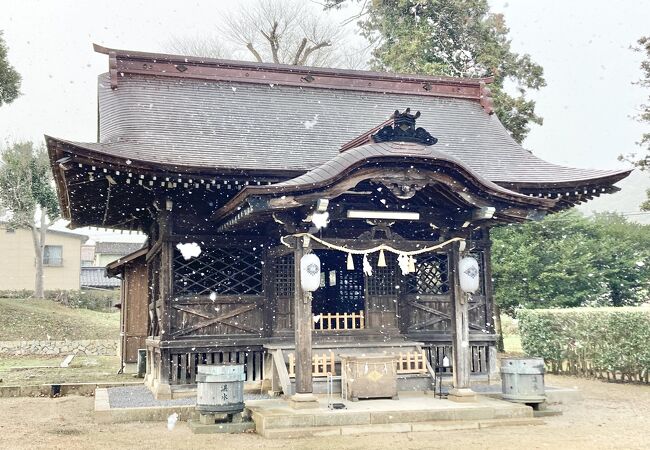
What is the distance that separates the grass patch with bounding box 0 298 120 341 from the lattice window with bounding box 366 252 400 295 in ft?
58.6

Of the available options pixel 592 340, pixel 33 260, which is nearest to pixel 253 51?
pixel 33 260

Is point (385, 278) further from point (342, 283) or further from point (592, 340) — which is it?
point (592, 340)

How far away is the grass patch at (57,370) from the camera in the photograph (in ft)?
49.2

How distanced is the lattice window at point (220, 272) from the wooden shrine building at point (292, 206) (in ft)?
0.12

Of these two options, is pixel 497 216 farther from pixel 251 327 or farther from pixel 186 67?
pixel 186 67

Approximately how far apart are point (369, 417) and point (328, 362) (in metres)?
2.04

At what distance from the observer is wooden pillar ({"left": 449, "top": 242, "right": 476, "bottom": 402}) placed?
9828mm

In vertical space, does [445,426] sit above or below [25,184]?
below


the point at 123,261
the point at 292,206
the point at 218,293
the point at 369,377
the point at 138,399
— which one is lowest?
the point at 138,399

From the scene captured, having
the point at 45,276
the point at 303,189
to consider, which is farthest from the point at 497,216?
the point at 45,276

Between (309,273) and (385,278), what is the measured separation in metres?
3.18

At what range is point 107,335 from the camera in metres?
26.8

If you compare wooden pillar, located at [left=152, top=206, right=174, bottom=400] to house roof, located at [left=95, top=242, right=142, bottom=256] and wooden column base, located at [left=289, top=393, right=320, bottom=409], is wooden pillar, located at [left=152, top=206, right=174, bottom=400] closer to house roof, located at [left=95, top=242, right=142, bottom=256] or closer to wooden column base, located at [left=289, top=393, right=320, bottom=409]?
wooden column base, located at [left=289, top=393, right=320, bottom=409]

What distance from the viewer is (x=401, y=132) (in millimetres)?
9492
